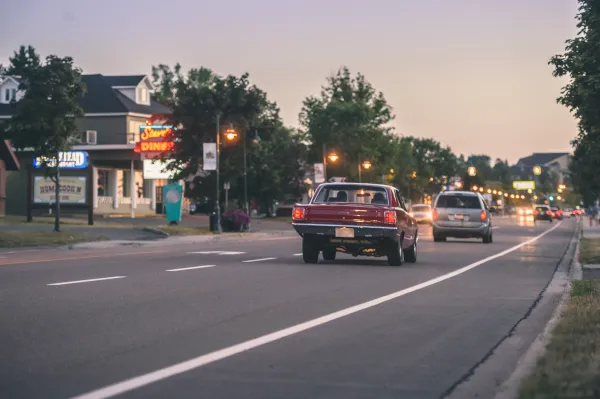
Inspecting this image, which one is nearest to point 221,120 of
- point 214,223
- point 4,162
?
point 214,223

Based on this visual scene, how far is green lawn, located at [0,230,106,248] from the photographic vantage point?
3117cm

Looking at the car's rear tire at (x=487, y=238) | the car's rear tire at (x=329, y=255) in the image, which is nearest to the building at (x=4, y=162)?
the car's rear tire at (x=487, y=238)

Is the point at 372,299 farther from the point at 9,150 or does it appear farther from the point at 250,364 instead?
the point at 9,150

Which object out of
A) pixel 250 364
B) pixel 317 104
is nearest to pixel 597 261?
pixel 250 364

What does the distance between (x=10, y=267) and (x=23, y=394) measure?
44.6 ft

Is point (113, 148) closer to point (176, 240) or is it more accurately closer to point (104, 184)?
point (104, 184)

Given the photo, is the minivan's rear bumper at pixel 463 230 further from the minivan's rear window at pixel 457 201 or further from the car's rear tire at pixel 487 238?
the minivan's rear window at pixel 457 201

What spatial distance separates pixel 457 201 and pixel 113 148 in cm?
3811

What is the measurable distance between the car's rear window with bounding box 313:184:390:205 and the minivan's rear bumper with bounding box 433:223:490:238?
46.9 ft

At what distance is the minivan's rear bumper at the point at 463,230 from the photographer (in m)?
36.0

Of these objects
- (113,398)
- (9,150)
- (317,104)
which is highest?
(317,104)

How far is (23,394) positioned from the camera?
23.1 ft

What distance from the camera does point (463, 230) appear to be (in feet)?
119

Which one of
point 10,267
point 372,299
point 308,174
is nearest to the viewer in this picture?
point 372,299
